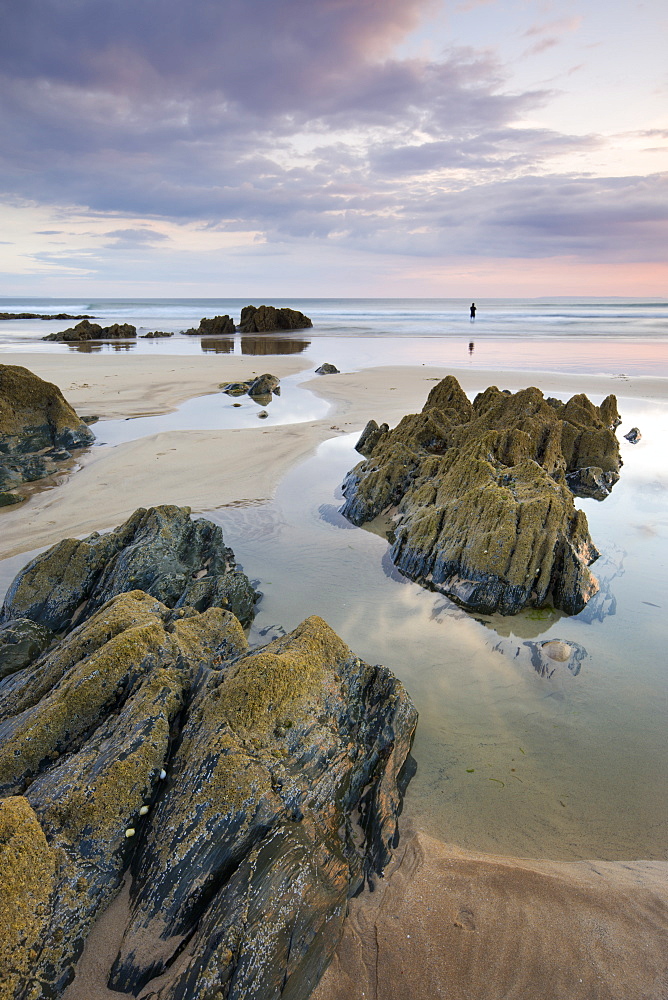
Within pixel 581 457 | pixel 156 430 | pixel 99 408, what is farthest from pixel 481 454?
pixel 99 408

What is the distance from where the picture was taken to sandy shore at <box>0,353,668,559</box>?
357 inches

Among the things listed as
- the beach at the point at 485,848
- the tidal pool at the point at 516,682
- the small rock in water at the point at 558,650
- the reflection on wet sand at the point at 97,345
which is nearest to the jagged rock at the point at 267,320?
the reflection on wet sand at the point at 97,345

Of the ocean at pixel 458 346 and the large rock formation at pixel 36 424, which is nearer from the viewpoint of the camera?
the large rock formation at pixel 36 424

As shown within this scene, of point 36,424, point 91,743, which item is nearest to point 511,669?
point 91,743

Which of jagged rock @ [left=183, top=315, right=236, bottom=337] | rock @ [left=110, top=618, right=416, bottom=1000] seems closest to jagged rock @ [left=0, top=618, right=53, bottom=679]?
rock @ [left=110, top=618, right=416, bottom=1000]

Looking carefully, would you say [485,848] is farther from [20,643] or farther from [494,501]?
[20,643]

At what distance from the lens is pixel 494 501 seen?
6543 mm

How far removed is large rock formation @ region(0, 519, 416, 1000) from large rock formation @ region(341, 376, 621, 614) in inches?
109

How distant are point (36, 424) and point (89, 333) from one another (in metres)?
38.2

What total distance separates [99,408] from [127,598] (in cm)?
1480

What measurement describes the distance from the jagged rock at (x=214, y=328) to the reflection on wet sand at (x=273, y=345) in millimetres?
6753

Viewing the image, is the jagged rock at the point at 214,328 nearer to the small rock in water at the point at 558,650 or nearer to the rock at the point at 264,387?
the rock at the point at 264,387

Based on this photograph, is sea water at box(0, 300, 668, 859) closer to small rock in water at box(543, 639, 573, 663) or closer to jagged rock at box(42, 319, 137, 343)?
small rock in water at box(543, 639, 573, 663)

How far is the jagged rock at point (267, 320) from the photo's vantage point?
177ft
